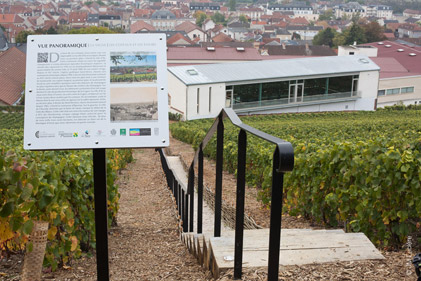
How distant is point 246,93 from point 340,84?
898cm

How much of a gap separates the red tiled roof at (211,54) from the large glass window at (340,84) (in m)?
16.0

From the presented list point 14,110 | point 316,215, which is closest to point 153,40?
point 316,215

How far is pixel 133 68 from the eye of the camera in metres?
3.33

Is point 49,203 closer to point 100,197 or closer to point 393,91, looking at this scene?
point 100,197

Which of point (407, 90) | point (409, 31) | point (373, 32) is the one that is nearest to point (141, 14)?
point (409, 31)

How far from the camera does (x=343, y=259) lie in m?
3.63

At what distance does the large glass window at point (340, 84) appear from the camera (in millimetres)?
42656

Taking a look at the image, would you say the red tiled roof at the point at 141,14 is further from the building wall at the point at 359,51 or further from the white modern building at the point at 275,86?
the white modern building at the point at 275,86

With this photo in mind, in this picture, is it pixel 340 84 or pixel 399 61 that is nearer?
pixel 340 84

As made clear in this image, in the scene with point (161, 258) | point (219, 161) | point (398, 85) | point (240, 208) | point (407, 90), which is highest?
point (219, 161)

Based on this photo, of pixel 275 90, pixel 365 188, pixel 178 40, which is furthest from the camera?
pixel 178 40

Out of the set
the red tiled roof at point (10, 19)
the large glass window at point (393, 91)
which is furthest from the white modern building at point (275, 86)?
the red tiled roof at point (10, 19)

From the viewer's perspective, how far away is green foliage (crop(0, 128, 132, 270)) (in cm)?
348

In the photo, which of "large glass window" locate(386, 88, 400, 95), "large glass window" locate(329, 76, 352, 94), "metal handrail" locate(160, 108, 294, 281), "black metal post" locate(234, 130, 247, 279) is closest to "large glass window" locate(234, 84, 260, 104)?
"large glass window" locate(329, 76, 352, 94)
